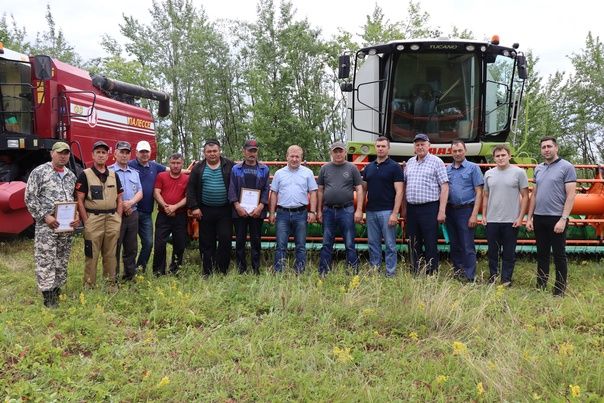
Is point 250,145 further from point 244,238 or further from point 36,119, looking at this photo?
point 36,119

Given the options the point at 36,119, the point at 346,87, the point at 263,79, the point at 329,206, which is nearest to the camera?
the point at 329,206

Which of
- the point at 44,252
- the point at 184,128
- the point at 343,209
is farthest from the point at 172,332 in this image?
the point at 184,128

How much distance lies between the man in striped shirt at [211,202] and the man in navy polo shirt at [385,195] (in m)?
1.58

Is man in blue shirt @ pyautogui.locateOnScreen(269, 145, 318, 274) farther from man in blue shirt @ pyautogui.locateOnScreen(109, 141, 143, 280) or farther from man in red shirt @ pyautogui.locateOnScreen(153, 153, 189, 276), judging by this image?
man in blue shirt @ pyautogui.locateOnScreen(109, 141, 143, 280)

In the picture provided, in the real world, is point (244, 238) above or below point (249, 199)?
below

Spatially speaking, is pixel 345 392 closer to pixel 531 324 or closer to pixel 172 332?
A: pixel 172 332

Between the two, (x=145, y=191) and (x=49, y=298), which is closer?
(x=49, y=298)

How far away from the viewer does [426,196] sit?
5.35 meters

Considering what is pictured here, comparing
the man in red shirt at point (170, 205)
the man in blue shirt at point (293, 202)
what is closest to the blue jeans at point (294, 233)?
the man in blue shirt at point (293, 202)

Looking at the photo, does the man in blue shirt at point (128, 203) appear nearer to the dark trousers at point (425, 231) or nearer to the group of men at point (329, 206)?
the group of men at point (329, 206)

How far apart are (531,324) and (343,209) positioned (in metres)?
2.24

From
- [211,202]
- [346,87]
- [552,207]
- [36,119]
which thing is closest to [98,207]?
[211,202]

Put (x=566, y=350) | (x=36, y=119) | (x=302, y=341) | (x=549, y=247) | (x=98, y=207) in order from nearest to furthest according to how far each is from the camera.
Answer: (x=566, y=350) < (x=302, y=341) < (x=98, y=207) < (x=549, y=247) < (x=36, y=119)

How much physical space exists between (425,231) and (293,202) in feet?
4.82
